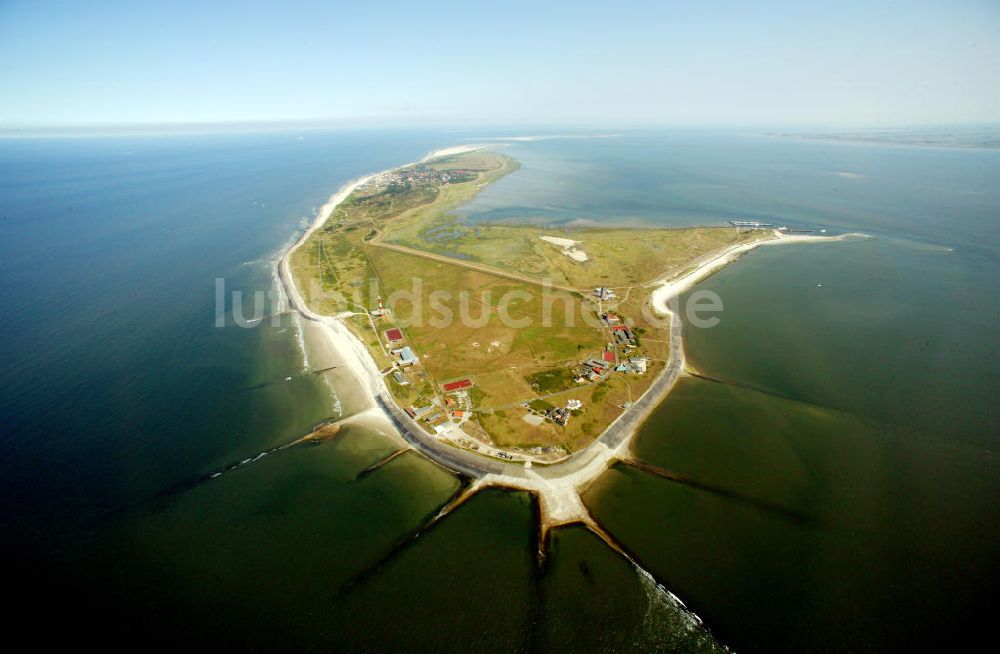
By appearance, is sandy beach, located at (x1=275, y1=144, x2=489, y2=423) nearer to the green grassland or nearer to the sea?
the sea

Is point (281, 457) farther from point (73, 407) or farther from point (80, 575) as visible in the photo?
point (73, 407)

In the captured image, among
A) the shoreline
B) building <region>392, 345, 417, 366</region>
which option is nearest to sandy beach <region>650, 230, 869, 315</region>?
the shoreline

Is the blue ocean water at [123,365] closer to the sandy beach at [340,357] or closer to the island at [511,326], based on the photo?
the sandy beach at [340,357]

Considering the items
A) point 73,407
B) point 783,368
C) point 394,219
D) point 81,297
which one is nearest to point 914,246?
point 783,368

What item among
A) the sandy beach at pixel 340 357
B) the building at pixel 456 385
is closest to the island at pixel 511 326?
the building at pixel 456 385

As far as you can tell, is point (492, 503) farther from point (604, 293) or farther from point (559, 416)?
point (604, 293)

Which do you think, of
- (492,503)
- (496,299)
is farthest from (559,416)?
(496,299)
